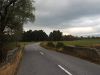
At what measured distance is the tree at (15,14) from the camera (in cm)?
4453

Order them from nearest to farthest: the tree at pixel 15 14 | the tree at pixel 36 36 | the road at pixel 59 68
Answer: the road at pixel 59 68
the tree at pixel 15 14
the tree at pixel 36 36

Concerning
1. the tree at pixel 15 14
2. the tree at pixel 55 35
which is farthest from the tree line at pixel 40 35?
the tree at pixel 15 14

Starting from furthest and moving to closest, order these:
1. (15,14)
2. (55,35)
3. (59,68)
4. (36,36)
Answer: (36,36) < (55,35) < (15,14) < (59,68)

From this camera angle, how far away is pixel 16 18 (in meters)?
47.2

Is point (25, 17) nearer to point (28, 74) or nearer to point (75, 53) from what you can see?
point (75, 53)

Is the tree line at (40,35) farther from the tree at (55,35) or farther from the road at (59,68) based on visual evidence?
the road at (59,68)

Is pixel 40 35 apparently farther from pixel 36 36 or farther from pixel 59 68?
pixel 59 68

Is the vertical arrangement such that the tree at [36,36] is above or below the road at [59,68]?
above

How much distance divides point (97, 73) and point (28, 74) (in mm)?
3494

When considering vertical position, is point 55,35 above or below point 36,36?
above

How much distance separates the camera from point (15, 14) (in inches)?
1831

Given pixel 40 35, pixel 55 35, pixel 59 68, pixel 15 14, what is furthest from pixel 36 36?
pixel 59 68

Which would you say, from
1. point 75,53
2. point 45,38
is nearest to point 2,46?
point 75,53

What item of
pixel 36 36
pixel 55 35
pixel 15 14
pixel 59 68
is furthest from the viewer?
pixel 36 36
